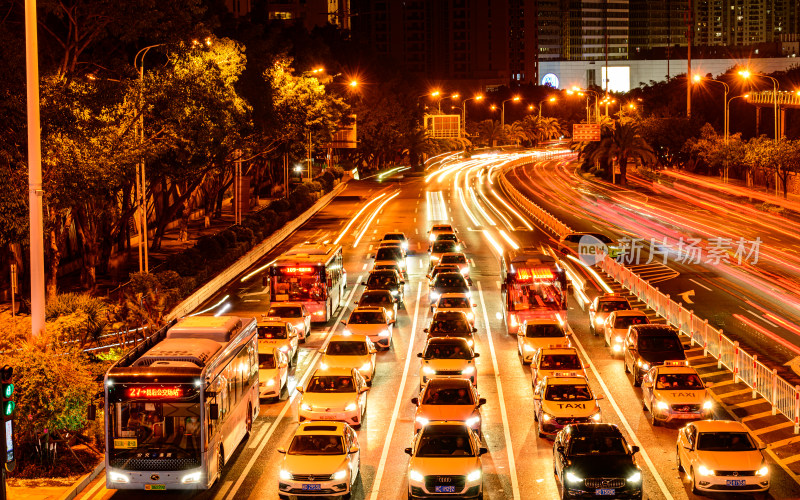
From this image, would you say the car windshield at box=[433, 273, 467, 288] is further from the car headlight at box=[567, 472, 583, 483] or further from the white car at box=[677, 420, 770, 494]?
→ the car headlight at box=[567, 472, 583, 483]

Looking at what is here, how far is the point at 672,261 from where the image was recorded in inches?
2047

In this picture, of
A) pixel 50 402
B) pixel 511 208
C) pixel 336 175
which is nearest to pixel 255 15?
pixel 336 175

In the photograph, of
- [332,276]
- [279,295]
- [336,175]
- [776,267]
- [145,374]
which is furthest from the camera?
[336,175]

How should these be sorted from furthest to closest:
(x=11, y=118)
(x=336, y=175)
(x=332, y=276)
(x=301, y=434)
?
(x=336, y=175), (x=332, y=276), (x=11, y=118), (x=301, y=434)

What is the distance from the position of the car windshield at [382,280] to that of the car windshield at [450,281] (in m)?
1.92

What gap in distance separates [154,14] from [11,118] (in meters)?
8.60

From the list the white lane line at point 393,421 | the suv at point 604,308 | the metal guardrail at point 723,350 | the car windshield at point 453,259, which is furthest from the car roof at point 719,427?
the car windshield at point 453,259

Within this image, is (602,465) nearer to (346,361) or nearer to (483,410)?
(483,410)

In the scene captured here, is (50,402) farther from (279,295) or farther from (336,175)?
(336,175)

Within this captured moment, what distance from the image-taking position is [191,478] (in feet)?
61.2

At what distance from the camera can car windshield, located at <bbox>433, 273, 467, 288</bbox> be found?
40.5 m

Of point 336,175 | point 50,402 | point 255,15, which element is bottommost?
point 50,402

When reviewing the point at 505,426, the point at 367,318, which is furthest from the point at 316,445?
the point at 367,318

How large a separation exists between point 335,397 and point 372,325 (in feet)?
31.3
